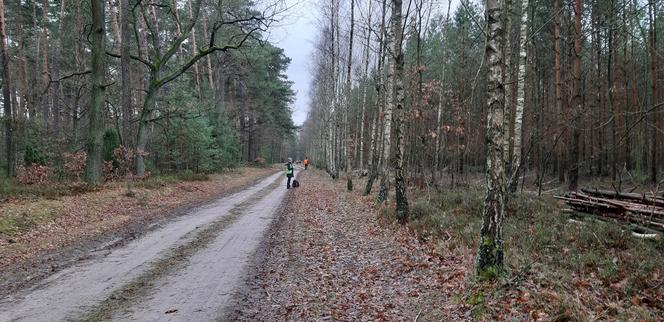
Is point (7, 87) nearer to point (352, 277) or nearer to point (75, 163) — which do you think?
point (75, 163)

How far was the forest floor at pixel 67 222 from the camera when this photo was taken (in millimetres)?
7592

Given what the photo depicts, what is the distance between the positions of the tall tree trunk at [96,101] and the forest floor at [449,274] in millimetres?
8275

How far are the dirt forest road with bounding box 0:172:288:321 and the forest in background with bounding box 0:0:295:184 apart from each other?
8098mm

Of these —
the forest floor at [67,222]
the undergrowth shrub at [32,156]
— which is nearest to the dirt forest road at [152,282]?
the forest floor at [67,222]

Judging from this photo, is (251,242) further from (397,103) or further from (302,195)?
(302,195)

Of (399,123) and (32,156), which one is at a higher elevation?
(399,123)

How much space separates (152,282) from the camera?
6.59 metres

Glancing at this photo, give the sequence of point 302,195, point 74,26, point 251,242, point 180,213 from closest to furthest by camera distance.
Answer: point 251,242 < point 180,213 < point 302,195 < point 74,26

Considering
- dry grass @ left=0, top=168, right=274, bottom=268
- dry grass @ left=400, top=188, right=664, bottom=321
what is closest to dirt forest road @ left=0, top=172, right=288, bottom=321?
dry grass @ left=0, top=168, right=274, bottom=268

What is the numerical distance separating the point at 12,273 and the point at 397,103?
968 centimetres

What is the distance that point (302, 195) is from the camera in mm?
20141

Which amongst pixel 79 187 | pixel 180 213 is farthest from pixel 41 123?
pixel 180 213

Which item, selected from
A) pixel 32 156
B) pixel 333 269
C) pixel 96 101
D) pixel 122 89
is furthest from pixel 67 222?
pixel 122 89

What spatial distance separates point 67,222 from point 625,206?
13.8m
